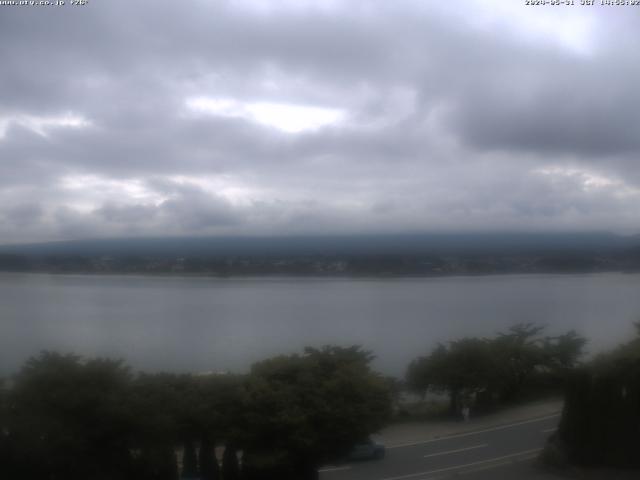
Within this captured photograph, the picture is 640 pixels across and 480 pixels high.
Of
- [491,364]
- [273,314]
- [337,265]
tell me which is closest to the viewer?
[491,364]

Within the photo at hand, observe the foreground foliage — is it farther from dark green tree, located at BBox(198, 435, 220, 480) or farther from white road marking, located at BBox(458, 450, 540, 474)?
white road marking, located at BBox(458, 450, 540, 474)

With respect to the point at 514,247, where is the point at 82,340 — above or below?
below

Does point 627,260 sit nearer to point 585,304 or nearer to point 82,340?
point 585,304

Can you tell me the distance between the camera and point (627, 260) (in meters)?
13.3

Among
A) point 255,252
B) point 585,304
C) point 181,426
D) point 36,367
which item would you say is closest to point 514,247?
point 585,304

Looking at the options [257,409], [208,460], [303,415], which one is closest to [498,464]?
[303,415]

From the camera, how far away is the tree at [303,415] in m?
10.1

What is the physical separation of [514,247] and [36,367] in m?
10.3

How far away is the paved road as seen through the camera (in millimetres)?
8938

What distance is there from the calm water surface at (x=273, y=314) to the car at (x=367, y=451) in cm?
239

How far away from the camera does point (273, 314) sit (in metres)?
17.2

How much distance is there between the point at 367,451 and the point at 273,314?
23.7 feet

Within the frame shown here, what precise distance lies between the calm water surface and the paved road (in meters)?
2.65

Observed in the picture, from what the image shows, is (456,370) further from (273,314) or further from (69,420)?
(69,420)
